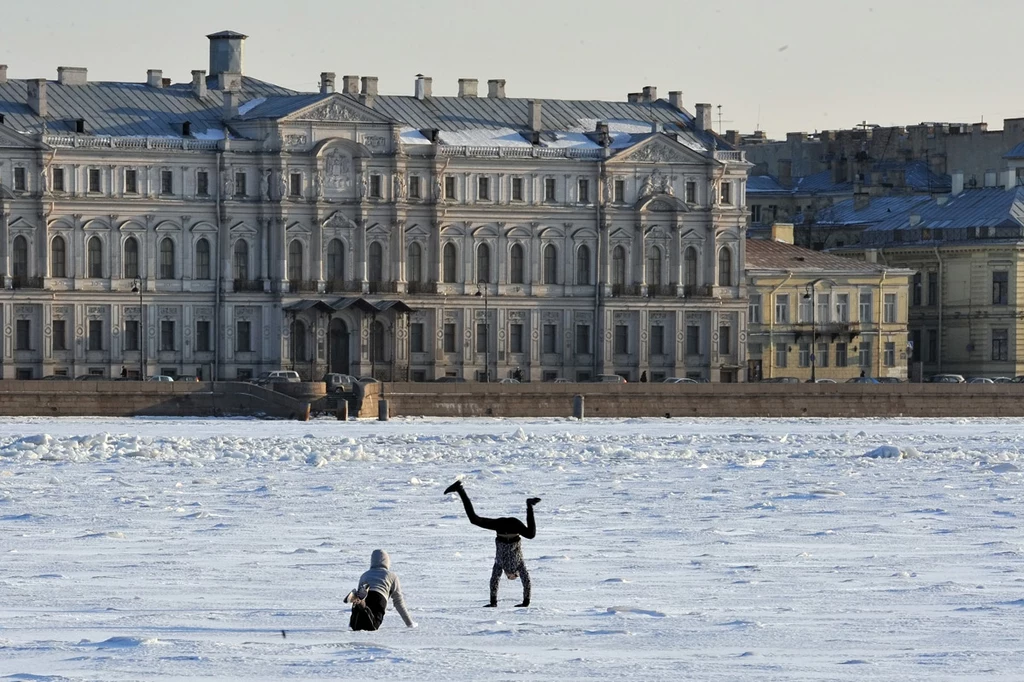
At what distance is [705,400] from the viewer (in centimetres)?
6625

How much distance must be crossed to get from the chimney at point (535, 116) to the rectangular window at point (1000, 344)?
15.9m

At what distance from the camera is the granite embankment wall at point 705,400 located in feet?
211

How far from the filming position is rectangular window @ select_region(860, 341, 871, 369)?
79.4 metres

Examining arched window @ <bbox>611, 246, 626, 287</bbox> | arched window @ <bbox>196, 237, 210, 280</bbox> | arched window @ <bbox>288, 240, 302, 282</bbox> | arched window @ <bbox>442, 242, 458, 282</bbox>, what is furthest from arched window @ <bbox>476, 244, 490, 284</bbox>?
arched window @ <bbox>196, 237, 210, 280</bbox>

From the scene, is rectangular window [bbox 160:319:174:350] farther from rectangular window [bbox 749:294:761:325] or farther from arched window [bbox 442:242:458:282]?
rectangular window [bbox 749:294:761:325]

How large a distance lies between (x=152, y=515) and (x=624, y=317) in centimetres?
4916

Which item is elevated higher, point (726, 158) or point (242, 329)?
point (726, 158)

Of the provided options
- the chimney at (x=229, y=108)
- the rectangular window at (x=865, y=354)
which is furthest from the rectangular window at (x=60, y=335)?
the rectangular window at (x=865, y=354)

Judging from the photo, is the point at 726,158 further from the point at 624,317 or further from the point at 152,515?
the point at 152,515

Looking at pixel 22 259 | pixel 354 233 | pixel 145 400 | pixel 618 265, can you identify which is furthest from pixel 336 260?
pixel 145 400

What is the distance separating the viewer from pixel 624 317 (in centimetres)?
7588

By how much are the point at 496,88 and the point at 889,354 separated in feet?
48.2

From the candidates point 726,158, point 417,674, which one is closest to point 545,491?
point 417,674

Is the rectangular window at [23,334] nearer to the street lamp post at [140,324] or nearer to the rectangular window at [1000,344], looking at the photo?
the street lamp post at [140,324]
